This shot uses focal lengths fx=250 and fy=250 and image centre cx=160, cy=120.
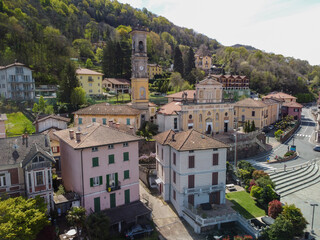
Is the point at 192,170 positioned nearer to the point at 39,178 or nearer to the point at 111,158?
the point at 111,158

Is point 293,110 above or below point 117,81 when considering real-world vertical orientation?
below

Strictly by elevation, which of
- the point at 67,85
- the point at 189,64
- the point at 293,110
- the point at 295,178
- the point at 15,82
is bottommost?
the point at 295,178

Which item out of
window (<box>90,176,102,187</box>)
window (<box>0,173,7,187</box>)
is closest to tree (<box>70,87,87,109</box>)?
window (<box>90,176,102,187</box>)

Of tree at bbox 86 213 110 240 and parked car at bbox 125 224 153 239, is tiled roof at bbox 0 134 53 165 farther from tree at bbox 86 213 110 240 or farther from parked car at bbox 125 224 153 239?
parked car at bbox 125 224 153 239

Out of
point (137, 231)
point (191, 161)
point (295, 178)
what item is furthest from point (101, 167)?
point (295, 178)

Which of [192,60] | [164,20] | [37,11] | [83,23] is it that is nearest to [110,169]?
[192,60]
